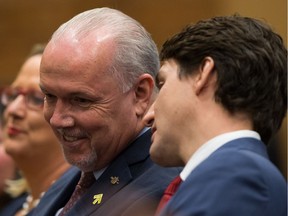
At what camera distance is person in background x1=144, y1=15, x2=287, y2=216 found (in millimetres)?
2037

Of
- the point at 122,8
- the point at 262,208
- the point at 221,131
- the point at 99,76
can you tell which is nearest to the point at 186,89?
the point at 221,131

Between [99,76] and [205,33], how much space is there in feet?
1.63

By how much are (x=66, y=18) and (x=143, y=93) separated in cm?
243

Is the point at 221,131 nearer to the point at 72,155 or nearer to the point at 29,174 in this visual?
the point at 72,155

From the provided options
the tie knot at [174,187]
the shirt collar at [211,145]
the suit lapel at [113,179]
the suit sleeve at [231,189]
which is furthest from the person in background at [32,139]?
the suit sleeve at [231,189]

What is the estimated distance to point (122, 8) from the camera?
4.75 meters

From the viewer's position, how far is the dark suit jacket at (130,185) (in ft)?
8.21

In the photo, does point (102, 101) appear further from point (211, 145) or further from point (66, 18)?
point (66, 18)

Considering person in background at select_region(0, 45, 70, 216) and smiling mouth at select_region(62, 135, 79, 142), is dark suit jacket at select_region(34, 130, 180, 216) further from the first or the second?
person in background at select_region(0, 45, 70, 216)

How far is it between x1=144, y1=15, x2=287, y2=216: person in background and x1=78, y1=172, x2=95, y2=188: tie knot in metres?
0.51

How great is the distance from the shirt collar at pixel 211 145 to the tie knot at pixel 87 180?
0.64 meters

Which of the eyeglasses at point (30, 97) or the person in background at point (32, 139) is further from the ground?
the eyeglasses at point (30, 97)

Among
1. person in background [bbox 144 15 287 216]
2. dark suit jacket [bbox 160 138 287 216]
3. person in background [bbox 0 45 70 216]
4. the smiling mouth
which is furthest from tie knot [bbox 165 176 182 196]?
person in background [bbox 0 45 70 216]

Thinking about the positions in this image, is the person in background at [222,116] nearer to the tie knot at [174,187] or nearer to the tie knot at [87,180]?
the tie knot at [174,187]
